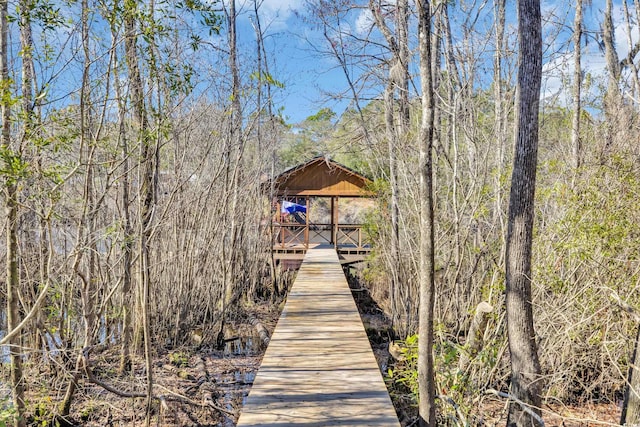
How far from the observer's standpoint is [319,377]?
3525mm

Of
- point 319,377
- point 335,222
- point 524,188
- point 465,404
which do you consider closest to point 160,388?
point 319,377

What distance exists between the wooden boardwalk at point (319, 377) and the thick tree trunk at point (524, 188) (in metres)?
1.13

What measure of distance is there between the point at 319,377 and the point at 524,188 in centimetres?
225

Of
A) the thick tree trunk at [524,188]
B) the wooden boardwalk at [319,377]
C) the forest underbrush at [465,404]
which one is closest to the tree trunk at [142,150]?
the wooden boardwalk at [319,377]

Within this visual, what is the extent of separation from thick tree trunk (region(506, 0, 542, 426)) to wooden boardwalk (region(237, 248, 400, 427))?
44.7 inches

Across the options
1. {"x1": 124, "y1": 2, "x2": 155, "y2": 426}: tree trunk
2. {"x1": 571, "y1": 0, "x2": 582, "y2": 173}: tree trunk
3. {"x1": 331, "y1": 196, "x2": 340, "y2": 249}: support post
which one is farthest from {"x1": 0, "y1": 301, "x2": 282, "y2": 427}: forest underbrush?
{"x1": 331, "y1": 196, "x2": 340, "y2": 249}: support post

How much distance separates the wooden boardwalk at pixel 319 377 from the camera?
114 inches

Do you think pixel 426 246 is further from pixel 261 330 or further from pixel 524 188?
pixel 261 330

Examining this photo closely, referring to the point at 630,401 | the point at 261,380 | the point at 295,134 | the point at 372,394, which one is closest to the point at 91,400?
the point at 261,380

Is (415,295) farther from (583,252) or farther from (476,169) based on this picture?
(583,252)

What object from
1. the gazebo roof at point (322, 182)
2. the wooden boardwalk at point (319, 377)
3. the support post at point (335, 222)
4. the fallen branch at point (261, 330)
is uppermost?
the gazebo roof at point (322, 182)

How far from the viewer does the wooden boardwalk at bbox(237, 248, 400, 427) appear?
2.89m

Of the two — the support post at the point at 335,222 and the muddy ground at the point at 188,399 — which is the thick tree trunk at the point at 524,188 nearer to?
the muddy ground at the point at 188,399

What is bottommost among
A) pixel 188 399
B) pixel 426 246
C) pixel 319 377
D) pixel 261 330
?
pixel 261 330
